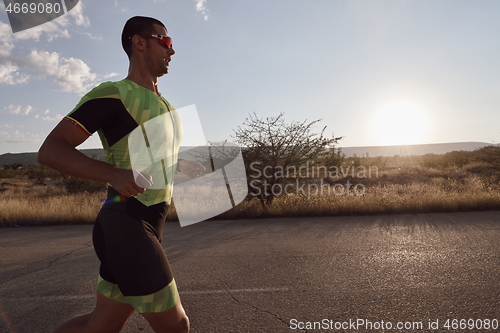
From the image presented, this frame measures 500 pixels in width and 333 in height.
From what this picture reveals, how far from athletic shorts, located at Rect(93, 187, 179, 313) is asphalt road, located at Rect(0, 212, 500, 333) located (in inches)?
59.1

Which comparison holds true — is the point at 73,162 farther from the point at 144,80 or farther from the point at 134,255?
the point at 144,80

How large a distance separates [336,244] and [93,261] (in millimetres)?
3800

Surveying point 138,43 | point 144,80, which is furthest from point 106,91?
point 138,43

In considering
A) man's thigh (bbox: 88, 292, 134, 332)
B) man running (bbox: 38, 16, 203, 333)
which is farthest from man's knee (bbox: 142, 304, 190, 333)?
man's thigh (bbox: 88, 292, 134, 332)

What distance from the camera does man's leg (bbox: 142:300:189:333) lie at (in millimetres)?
1623

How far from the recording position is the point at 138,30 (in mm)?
1918

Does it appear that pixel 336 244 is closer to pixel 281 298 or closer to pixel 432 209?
pixel 281 298

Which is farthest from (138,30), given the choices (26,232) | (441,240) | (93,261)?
(26,232)

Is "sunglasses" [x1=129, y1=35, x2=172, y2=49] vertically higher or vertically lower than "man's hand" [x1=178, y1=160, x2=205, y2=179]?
higher

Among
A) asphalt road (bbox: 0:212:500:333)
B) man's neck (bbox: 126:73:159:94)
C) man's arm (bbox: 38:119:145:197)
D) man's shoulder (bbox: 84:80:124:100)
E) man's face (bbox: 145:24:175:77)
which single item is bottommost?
asphalt road (bbox: 0:212:500:333)

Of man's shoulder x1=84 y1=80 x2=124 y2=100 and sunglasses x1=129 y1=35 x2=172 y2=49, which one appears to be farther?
sunglasses x1=129 y1=35 x2=172 y2=49

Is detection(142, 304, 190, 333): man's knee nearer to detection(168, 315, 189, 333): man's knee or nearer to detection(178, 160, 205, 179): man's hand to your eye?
detection(168, 315, 189, 333): man's knee

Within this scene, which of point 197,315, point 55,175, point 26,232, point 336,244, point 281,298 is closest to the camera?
point 197,315

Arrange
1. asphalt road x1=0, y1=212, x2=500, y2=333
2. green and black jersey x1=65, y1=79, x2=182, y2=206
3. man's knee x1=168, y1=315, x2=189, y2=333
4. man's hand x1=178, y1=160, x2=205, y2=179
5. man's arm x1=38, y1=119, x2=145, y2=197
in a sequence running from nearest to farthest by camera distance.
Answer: man's arm x1=38, y1=119, x2=145, y2=197, green and black jersey x1=65, y1=79, x2=182, y2=206, man's knee x1=168, y1=315, x2=189, y2=333, man's hand x1=178, y1=160, x2=205, y2=179, asphalt road x1=0, y1=212, x2=500, y2=333
